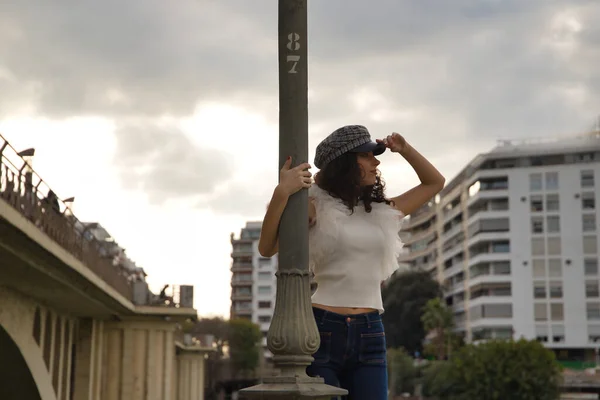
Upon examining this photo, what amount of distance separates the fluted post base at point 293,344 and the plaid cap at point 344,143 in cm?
66

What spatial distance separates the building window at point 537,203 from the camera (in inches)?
4203

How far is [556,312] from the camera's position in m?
104

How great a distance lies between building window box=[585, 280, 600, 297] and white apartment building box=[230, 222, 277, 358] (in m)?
67.9

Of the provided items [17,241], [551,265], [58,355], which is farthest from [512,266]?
[17,241]

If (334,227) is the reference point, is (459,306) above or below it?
above

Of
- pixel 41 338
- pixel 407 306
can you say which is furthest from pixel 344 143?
pixel 407 306

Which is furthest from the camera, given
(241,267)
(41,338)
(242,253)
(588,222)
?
(242,253)

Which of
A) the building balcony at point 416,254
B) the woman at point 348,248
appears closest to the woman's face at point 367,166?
the woman at point 348,248

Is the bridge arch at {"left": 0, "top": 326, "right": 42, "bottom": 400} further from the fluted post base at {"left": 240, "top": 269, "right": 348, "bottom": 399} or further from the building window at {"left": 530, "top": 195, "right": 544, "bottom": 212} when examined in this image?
the building window at {"left": 530, "top": 195, "right": 544, "bottom": 212}

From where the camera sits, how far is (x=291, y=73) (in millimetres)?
5121

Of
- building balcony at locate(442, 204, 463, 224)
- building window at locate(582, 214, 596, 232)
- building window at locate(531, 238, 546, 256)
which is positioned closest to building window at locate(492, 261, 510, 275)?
building window at locate(531, 238, 546, 256)

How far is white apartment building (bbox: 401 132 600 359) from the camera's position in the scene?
104 m

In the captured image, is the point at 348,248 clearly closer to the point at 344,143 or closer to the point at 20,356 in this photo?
the point at 344,143

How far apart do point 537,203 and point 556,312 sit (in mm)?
11354
